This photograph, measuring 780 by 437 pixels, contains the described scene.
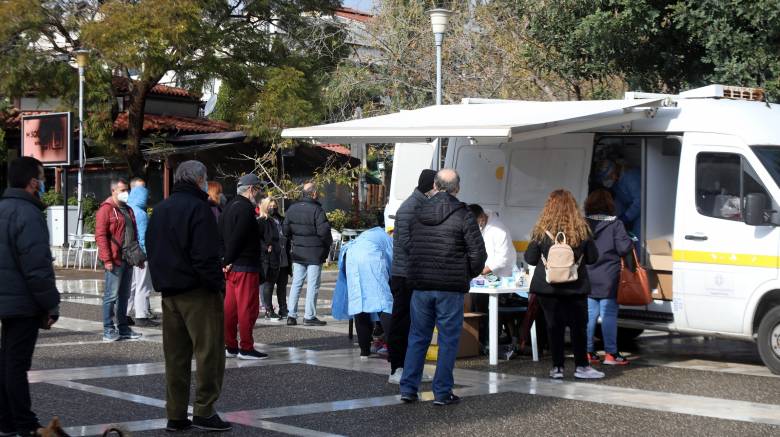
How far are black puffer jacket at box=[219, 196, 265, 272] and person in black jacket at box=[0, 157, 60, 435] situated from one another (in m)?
3.59

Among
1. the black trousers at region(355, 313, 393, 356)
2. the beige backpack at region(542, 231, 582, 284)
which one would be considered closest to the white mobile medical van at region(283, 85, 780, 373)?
the beige backpack at region(542, 231, 582, 284)

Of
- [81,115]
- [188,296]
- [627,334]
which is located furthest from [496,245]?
[81,115]

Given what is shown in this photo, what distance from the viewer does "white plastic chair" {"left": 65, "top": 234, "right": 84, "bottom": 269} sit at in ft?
84.8

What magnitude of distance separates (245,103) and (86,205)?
15.8 ft

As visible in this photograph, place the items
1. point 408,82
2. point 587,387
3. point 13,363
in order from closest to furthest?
1. point 13,363
2. point 587,387
3. point 408,82

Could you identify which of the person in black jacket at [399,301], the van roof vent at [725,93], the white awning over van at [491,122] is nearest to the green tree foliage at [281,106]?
the white awning over van at [491,122]

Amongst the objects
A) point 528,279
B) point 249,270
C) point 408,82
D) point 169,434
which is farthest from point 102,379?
point 408,82

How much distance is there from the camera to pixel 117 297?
1282cm

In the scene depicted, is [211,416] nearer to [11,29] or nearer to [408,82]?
[408,82]

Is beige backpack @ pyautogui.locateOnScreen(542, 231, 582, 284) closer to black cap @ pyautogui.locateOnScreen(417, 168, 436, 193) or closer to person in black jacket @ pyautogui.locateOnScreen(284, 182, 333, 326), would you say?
black cap @ pyautogui.locateOnScreen(417, 168, 436, 193)

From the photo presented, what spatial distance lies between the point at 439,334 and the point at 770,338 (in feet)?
11.3

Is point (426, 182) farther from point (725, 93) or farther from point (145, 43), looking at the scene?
point (145, 43)

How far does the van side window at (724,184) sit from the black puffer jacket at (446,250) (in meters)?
3.28

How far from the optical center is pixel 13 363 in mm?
7211
